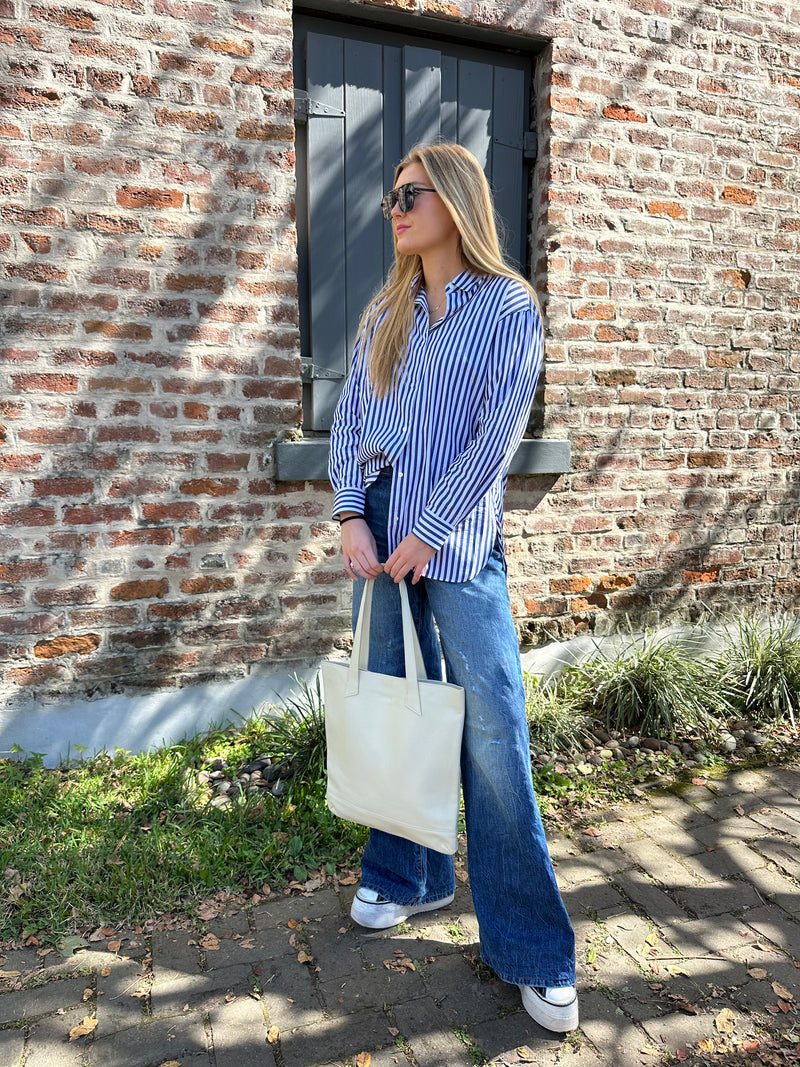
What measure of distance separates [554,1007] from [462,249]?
6.33 feet

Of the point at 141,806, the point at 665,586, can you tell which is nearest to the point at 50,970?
the point at 141,806

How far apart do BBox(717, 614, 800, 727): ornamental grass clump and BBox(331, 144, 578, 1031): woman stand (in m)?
2.25

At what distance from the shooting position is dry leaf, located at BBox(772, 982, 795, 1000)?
2107 millimetres

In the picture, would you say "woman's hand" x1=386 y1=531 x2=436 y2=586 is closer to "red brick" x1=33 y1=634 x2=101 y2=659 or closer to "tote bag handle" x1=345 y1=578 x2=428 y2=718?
"tote bag handle" x1=345 y1=578 x2=428 y2=718

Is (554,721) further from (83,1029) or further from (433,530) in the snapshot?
(83,1029)

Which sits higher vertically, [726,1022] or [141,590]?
[141,590]

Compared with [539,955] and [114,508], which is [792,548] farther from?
[114,508]

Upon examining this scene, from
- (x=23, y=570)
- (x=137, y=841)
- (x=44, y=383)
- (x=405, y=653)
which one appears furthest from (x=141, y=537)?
(x=405, y=653)

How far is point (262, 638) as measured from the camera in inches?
134

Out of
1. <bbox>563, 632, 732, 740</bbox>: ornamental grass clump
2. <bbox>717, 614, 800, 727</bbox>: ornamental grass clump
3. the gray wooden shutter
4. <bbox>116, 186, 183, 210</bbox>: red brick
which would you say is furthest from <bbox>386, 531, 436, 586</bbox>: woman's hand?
<bbox>717, 614, 800, 727</bbox>: ornamental grass clump

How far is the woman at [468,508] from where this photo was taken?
1.88 m

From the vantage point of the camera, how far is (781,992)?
6.97 ft

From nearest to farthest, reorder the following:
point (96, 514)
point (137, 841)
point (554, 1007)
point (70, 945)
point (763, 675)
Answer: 1. point (554, 1007)
2. point (70, 945)
3. point (137, 841)
4. point (96, 514)
5. point (763, 675)

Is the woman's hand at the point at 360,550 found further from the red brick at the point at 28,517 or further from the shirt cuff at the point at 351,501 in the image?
the red brick at the point at 28,517
